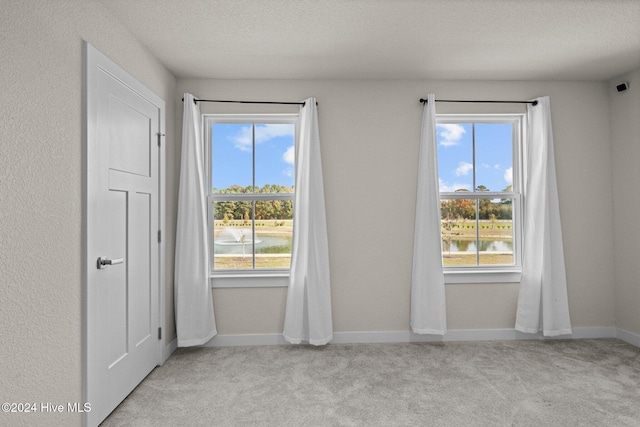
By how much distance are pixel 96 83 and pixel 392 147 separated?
98.3 inches

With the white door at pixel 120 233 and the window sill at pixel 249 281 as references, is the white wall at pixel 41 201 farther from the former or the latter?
the window sill at pixel 249 281

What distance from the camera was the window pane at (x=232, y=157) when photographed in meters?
3.65

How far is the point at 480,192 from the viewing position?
3.74 metres

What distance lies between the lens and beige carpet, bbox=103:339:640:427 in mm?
2250

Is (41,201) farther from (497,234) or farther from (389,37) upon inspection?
(497,234)

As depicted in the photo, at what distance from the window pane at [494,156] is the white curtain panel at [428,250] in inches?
23.0

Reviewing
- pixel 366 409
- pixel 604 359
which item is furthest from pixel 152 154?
pixel 604 359

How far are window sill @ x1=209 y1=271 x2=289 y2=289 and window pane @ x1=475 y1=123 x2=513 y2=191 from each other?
2.21 m

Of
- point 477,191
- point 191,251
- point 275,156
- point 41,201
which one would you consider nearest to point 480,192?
point 477,191

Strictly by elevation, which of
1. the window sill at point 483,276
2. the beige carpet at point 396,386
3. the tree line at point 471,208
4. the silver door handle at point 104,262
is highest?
the tree line at point 471,208

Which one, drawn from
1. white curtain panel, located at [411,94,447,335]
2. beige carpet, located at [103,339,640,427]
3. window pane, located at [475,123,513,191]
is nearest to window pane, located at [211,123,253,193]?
Result: beige carpet, located at [103,339,640,427]

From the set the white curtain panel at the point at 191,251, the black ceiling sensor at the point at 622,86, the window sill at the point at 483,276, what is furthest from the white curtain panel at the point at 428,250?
the white curtain panel at the point at 191,251

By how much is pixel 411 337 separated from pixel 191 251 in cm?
224

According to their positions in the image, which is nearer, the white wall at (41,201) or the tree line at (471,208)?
the white wall at (41,201)
